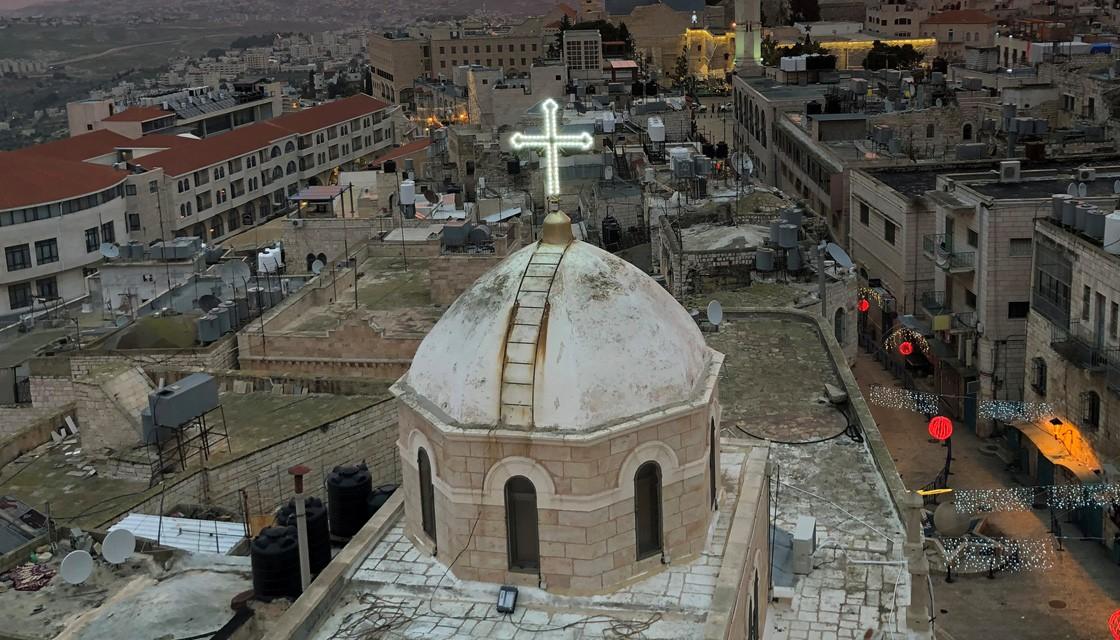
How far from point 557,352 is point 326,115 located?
106m

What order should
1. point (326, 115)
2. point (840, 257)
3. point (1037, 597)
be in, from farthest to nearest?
1. point (326, 115)
2. point (840, 257)
3. point (1037, 597)

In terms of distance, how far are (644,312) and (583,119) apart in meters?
52.4

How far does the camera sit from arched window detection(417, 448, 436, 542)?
1673cm

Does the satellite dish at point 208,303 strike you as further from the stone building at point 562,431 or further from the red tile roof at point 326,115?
the red tile roof at point 326,115

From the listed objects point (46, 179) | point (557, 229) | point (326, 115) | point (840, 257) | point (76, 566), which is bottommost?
point (76, 566)

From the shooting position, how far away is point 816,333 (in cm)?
3481

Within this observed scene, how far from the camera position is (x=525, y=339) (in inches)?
627

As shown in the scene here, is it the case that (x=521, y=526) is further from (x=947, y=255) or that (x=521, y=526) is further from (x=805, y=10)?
(x=805, y=10)

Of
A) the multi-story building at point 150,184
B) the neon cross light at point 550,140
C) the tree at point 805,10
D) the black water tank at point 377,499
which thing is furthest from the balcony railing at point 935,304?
the tree at point 805,10

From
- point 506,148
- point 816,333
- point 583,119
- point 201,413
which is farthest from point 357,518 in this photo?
point 583,119

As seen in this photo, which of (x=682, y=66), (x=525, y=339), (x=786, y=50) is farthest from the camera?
(x=682, y=66)

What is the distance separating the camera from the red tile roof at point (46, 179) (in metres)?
68.0

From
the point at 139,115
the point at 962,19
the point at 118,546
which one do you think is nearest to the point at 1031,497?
the point at 118,546

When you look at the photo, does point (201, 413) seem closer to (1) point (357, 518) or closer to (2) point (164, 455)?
(2) point (164, 455)
